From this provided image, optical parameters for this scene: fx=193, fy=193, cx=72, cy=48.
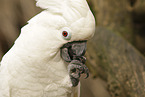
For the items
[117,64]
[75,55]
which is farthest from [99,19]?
[75,55]

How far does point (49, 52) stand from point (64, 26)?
0.16 m

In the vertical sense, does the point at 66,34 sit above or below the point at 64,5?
below

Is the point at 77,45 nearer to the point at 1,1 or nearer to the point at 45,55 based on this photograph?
the point at 45,55

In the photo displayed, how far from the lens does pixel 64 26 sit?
0.97 m

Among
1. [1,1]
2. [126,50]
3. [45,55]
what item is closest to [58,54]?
[45,55]

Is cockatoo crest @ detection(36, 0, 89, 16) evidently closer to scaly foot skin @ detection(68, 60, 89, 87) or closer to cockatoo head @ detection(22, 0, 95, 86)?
cockatoo head @ detection(22, 0, 95, 86)

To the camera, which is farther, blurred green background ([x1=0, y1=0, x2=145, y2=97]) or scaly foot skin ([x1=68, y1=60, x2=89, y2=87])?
blurred green background ([x1=0, y1=0, x2=145, y2=97])

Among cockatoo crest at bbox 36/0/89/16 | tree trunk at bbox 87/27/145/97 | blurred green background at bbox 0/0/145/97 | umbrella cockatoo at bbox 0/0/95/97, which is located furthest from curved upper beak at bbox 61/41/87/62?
blurred green background at bbox 0/0/145/97

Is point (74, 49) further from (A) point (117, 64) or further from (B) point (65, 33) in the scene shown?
(A) point (117, 64)

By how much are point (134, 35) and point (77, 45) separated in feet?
7.26

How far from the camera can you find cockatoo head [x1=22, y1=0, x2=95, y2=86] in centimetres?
97

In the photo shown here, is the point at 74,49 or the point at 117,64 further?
the point at 117,64

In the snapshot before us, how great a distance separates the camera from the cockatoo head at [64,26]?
967 mm

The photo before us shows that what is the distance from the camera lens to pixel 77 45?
103cm
